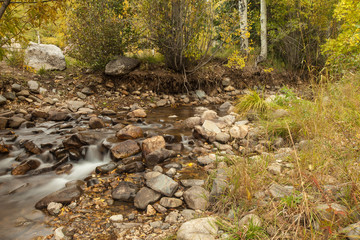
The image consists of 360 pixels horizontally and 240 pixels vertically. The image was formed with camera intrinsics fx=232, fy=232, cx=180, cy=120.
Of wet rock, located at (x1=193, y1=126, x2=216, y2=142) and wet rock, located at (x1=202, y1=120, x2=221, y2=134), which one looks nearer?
wet rock, located at (x1=193, y1=126, x2=216, y2=142)

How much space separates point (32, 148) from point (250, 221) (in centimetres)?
391

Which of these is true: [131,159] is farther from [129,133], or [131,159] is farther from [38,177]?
[38,177]

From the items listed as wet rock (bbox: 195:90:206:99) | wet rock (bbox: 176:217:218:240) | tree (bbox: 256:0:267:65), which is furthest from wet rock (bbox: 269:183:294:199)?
tree (bbox: 256:0:267:65)

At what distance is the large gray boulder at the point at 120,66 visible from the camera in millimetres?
8016

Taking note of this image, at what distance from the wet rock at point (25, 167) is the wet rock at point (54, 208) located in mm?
1235

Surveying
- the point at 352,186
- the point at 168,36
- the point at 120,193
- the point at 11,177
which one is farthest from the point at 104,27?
the point at 352,186

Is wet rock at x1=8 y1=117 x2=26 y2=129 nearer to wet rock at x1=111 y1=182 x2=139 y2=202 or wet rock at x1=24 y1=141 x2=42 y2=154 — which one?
wet rock at x1=24 y1=141 x2=42 y2=154

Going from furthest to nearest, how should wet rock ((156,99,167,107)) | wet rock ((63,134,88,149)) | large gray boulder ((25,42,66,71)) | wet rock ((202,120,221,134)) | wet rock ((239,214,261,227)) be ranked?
1. large gray boulder ((25,42,66,71))
2. wet rock ((156,99,167,107))
3. wet rock ((202,120,221,134))
4. wet rock ((63,134,88,149))
5. wet rock ((239,214,261,227))

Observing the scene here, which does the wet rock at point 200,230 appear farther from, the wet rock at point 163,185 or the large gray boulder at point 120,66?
the large gray boulder at point 120,66

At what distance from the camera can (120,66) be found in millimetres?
8055

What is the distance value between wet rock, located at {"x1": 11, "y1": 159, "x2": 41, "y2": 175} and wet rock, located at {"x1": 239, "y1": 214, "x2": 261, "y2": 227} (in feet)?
10.9

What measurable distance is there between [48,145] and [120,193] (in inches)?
85.9

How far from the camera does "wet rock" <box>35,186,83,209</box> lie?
2793 mm

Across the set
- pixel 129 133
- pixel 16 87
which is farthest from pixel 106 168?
pixel 16 87
